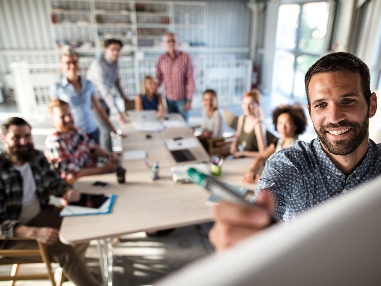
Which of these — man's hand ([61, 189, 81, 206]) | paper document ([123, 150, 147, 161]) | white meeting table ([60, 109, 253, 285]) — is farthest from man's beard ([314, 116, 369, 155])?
paper document ([123, 150, 147, 161])

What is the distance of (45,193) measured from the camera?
212 centimetres

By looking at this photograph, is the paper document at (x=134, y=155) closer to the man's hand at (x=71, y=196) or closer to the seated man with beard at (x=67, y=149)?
the seated man with beard at (x=67, y=149)

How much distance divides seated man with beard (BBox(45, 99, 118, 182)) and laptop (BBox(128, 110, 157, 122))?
3.34 feet

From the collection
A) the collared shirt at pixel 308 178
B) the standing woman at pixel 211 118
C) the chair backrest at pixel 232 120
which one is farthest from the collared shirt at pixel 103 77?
the collared shirt at pixel 308 178

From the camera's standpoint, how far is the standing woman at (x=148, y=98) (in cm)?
382

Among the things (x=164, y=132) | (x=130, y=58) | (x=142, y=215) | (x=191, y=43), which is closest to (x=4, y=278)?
(x=142, y=215)

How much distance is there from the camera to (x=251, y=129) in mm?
2920

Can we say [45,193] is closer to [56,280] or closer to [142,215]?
[56,280]

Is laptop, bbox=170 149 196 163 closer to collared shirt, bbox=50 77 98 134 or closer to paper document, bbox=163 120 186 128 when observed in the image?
paper document, bbox=163 120 186 128

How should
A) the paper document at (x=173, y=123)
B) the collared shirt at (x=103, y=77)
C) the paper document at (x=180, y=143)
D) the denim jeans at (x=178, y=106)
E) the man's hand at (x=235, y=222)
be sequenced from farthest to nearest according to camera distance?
the denim jeans at (x=178, y=106), the collared shirt at (x=103, y=77), the paper document at (x=173, y=123), the paper document at (x=180, y=143), the man's hand at (x=235, y=222)

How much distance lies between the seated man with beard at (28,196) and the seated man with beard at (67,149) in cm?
29

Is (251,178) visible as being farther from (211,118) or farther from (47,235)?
(211,118)

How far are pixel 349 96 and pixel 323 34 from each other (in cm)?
592

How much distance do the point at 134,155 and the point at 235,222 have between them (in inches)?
89.4
